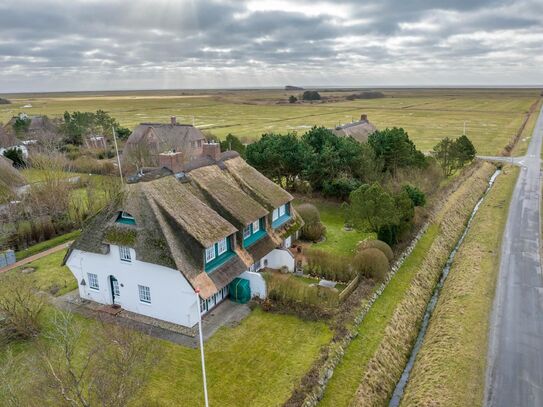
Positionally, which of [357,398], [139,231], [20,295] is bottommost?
[357,398]

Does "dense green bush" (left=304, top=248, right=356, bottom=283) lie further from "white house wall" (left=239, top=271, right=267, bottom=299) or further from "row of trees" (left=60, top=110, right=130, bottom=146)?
"row of trees" (left=60, top=110, right=130, bottom=146)

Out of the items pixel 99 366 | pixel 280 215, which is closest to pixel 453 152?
pixel 280 215

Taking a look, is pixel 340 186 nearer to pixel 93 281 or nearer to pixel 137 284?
pixel 137 284

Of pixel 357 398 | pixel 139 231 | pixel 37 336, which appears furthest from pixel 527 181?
pixel 37 336

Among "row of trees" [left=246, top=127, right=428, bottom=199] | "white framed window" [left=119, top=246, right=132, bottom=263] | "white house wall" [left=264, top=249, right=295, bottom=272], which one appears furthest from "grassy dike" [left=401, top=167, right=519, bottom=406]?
"white framed window" [left=119, top=246, right=132, bottom=263]

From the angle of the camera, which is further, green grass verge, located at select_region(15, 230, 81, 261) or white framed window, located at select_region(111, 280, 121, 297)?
green grass verge, located at select_region(15, 230, 81, 261)

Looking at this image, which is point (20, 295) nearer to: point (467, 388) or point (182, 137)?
point (467, 388)
